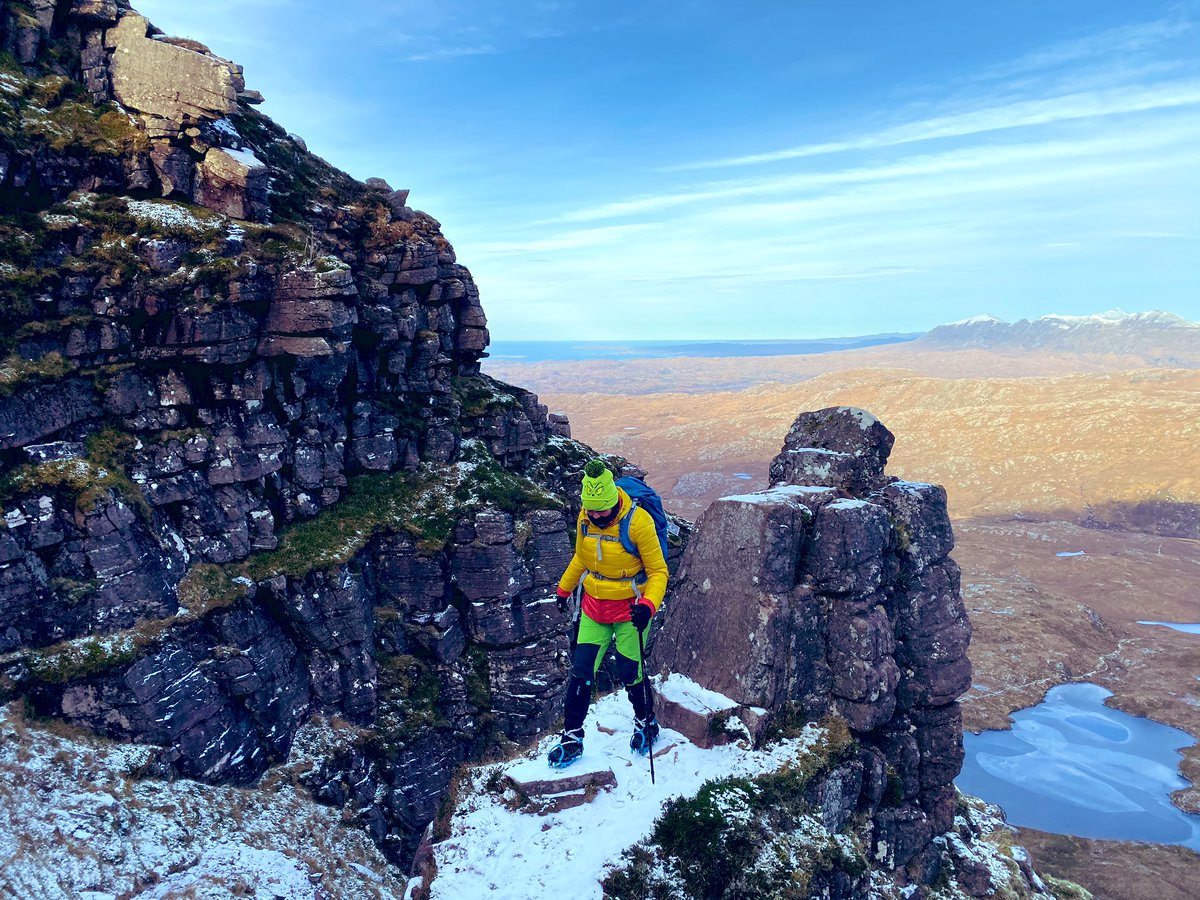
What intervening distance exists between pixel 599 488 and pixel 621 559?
4.58 feet

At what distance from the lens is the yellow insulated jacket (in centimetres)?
1094

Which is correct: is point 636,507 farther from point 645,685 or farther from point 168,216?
point 168,216

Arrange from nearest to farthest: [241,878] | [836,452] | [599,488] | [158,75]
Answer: [599,488] → [241,878] → [836,452] → [158,75]

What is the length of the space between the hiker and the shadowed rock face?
254 centimetres

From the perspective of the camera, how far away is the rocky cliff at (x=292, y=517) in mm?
14867

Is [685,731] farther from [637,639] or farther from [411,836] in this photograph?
[411,836]

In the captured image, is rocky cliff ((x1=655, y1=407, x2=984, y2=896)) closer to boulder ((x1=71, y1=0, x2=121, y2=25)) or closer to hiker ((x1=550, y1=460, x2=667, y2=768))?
hiker ((x1=550, y1=460, x2=667, y2=768))

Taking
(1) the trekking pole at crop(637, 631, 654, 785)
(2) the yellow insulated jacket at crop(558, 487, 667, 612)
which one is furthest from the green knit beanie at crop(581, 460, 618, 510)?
(1) the trekking pole at crop(637, 631, 654, 785)

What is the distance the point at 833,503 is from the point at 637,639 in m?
6.17

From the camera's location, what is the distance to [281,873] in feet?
63.6

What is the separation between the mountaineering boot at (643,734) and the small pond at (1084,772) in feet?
144

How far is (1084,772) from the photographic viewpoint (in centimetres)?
4816

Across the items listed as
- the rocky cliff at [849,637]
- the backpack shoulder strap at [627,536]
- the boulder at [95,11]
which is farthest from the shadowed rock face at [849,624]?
the boulder at [95,11]

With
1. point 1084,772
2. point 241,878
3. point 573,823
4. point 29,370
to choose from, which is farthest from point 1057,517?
point 29,370
